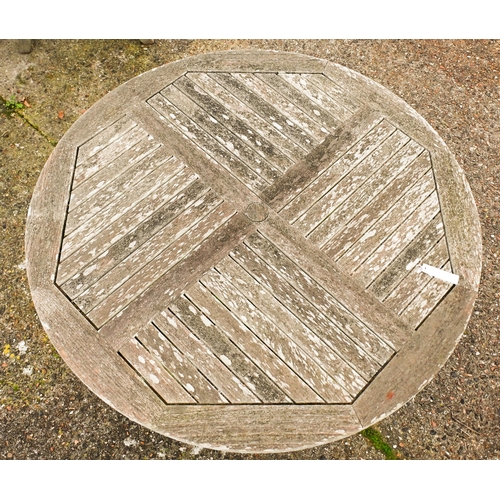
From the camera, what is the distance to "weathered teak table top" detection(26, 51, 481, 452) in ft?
5.93

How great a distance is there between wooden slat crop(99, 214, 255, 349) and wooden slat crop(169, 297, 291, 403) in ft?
0.24

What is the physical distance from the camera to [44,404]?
103 inches

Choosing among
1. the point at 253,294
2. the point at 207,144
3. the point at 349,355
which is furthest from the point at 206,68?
the point at 349,355

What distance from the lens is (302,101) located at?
7.79 feet

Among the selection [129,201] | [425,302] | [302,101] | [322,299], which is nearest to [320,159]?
[302,101]

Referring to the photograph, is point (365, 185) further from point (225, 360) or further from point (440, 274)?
point (225, 360)

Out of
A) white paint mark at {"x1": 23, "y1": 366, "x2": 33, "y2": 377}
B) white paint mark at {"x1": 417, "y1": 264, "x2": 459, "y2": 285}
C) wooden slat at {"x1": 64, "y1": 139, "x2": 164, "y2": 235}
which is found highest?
wooden slat at {"x1": 64, "y1": 139, "x2": 164, "y2": 235}

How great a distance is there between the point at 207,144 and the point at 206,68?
51cm

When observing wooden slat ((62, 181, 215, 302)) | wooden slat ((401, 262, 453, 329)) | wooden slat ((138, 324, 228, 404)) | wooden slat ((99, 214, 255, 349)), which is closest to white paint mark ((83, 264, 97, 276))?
wooden slat ((62, 181, 215, 302))

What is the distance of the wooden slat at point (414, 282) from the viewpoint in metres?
1.95

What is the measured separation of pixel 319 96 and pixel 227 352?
145 centimetres

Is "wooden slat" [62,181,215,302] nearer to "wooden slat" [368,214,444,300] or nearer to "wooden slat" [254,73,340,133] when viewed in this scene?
"wooden slat" [254,73,340,133]

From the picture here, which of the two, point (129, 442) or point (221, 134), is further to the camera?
point (129, 442)

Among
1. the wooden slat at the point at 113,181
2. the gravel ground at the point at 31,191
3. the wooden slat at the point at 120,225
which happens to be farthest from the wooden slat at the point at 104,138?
the gravel ground at the point at 31,191
